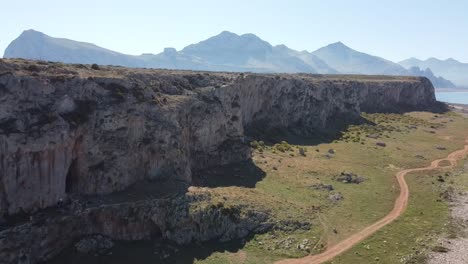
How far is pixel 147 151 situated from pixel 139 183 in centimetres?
534

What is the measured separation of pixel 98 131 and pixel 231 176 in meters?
32.7

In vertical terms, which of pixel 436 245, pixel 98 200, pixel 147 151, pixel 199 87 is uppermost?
pixel 199 87

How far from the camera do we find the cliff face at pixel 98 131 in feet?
195

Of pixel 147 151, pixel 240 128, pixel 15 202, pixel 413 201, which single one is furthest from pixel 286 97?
pixel 15 202

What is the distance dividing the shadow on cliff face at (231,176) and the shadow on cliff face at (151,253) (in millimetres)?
20256

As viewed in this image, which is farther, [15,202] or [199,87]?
[199,87]

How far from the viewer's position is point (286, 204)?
80.8m

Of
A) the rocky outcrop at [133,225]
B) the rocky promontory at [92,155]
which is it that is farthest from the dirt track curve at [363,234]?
the rocky promontory at [92,155]

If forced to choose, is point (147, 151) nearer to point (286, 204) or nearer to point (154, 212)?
point (154, 212)

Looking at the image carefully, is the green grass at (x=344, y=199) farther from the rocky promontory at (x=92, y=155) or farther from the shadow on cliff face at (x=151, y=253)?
the rocky promontory at (x=92, y=155)

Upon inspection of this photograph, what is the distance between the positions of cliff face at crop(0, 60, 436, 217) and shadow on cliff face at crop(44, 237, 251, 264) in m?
8.52

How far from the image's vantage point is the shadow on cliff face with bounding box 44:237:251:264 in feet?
198

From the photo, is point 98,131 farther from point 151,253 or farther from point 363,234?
point 363,234

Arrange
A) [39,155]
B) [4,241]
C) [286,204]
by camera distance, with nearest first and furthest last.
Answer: [4,241] < [39,155] < [286,204]
